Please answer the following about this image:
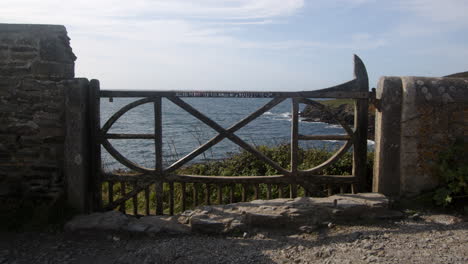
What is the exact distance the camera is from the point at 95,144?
4.77 meters

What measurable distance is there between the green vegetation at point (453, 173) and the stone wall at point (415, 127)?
0.27 feet

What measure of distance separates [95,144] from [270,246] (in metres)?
2.60

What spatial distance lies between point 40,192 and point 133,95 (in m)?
1.68

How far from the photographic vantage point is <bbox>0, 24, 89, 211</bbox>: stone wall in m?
4.41

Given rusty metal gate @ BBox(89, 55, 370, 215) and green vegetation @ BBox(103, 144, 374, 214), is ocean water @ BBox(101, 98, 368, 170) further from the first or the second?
rusty metal gate @ BBox(89, 55, 370, 215)

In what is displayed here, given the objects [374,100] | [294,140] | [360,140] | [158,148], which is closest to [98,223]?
[158,148]

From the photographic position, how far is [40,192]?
4.62 meters

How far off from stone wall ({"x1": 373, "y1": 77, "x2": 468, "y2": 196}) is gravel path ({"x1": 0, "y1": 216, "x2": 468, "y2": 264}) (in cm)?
61

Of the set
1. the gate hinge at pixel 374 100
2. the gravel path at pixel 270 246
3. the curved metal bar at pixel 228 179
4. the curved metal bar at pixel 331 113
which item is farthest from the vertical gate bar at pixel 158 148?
the gate hinge at pixel 374 100

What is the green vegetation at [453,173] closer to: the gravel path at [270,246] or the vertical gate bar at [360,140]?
the gravel path at [270,246]

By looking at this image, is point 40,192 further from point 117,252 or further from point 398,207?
point 398,207

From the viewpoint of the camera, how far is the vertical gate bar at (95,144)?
4672 mm

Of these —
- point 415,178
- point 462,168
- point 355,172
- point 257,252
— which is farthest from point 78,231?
point 462,168

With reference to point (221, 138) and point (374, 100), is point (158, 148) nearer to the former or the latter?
point (221, 138)
